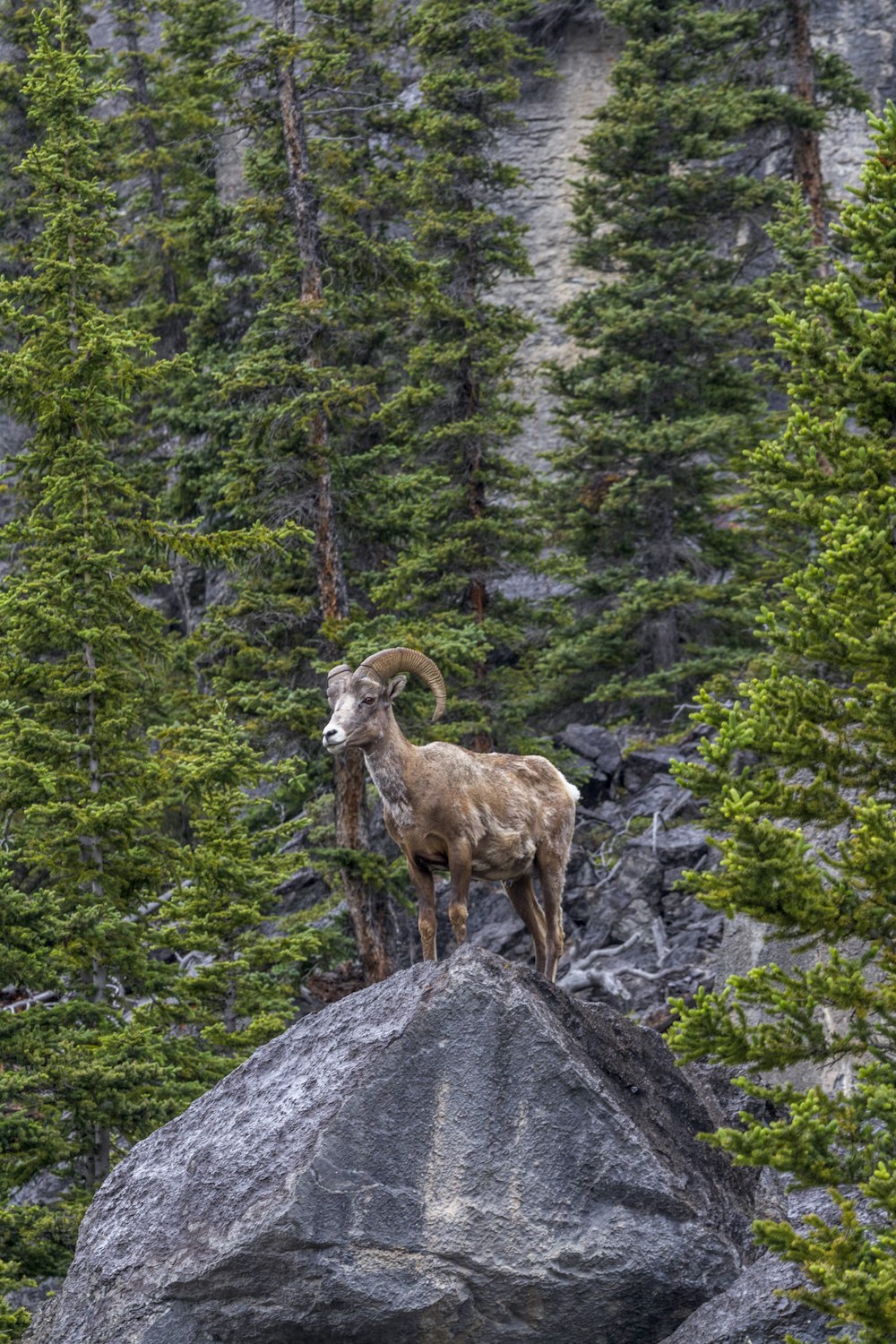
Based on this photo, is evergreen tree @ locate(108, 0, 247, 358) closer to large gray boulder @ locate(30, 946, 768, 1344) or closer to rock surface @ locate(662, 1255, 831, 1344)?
large gray boulder @ locate(30, 946, 768, 1344)

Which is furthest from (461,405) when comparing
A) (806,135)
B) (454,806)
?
(454,806)

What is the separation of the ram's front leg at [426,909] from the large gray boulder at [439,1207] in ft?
1.39

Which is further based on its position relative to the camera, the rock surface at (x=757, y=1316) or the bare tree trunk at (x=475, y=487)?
the bare tree trunk at (x=475, y=487)

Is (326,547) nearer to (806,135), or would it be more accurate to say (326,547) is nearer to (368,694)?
(368,694)

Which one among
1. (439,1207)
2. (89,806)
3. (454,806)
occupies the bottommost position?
(439,1207)

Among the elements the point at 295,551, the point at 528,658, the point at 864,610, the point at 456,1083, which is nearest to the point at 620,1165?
the point at 456,1083

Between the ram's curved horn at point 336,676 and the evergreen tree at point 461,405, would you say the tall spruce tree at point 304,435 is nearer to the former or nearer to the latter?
the evergreen tree at point 461,405

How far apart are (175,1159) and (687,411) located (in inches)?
713

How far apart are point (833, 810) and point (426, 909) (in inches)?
126

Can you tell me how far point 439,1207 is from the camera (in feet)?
34.6

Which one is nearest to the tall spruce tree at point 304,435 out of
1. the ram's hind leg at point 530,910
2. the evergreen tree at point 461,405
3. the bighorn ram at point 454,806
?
the evergreen tree at point 461,405

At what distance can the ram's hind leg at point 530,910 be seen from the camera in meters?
12.4

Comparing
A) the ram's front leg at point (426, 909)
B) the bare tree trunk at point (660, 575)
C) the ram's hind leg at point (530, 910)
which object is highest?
the ram's front leg at point (426, 909)

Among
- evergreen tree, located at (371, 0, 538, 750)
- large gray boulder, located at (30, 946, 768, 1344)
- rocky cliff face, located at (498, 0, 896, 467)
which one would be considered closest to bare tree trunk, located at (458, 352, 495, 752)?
evergreen tree, located at (371, 0, 538, 750)
